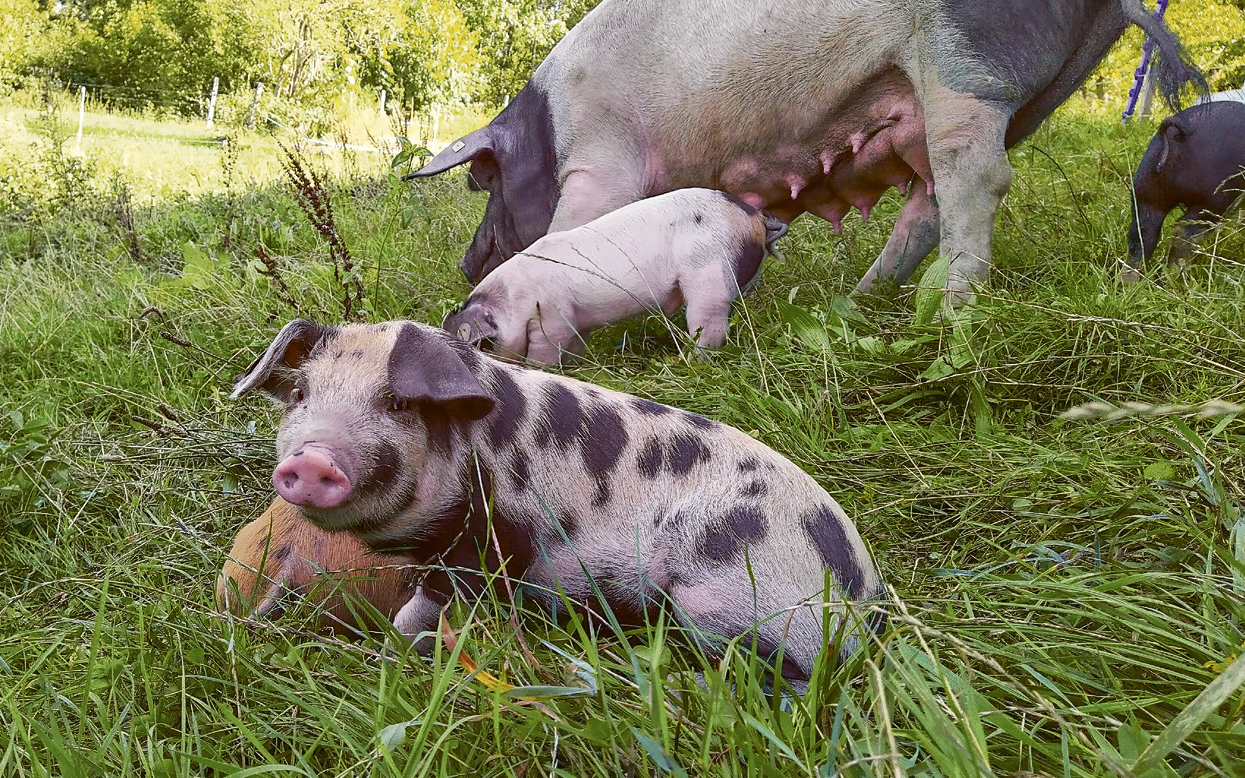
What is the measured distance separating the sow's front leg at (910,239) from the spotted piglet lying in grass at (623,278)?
0.88m

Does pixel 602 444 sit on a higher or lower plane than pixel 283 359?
lower

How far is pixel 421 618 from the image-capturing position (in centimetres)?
198

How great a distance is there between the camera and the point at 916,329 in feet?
10.3

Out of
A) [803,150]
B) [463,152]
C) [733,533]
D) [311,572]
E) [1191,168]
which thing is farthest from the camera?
[1191,168]

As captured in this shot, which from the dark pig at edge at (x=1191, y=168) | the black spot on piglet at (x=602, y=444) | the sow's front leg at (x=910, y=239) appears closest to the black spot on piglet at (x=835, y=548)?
the black spot on piglet at (x=602, y=444)

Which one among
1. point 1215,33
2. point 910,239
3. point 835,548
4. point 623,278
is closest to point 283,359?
point 835,548

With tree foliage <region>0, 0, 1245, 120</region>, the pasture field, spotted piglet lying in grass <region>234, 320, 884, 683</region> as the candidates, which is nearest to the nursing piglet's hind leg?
the pasture field

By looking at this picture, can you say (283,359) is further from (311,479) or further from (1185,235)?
(1185,235)

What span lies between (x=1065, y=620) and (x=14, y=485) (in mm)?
2824

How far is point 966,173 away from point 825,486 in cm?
162

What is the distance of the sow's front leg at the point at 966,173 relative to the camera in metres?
3.49

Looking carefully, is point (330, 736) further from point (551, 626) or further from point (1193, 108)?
point (1193, 108)

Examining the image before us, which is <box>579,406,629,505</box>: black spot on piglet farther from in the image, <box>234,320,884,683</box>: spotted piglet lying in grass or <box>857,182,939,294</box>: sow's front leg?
<box>857,182,939,294</box>: sow's front leg

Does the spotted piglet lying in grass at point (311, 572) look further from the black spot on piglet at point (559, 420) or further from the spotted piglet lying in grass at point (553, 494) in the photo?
the black spot on piglet at point (559, 420)
